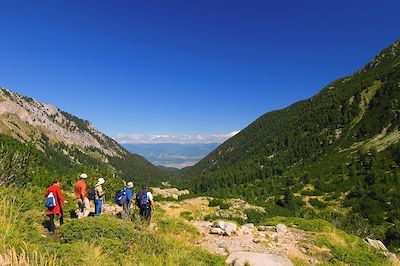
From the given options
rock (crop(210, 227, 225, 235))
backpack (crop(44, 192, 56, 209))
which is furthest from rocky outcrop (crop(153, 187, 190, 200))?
backpack (crop(44, 192, 56, 209))

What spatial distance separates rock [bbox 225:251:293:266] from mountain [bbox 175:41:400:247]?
16907 mm

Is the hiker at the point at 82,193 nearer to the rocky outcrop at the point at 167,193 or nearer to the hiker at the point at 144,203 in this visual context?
the hiker at the point at 144,203

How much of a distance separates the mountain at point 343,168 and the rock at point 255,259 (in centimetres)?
1691

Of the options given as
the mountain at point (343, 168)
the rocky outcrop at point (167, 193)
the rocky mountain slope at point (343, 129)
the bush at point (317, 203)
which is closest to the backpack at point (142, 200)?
the mountain at point (343, 168)

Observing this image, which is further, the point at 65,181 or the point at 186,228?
the point at 65,181

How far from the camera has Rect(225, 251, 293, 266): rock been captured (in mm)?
11977

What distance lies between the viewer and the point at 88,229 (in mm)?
10695

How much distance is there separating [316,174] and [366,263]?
5479 cm

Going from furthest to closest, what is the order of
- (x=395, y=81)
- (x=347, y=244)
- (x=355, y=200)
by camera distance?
(x=395, y=81) → (x=355, y=200) → (x=347, y=244)

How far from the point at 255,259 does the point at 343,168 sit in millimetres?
53748

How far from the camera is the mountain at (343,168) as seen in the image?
37906mm

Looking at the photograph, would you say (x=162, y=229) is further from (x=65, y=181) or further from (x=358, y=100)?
(x=358, y=100)

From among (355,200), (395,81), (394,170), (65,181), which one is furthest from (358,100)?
(65,181)

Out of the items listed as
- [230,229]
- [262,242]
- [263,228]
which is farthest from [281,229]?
[230,229]
